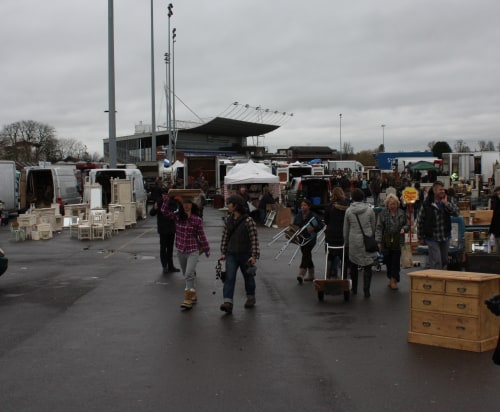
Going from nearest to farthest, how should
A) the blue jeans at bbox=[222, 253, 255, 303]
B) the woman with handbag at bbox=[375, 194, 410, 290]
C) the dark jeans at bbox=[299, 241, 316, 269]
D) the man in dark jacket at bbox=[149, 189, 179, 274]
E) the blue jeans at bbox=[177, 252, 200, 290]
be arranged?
the blue jeans at bbox=[222, 253, 255, 303] < the blue jeans at bbox=[177, 252, 200, 290] < the woman with handbag at bbox=[375, 194, 410, 290] < the dark jeans at bbox=[299, 241, 316, 269] < the man in dark jacket at bbox=[149, 189, 179, 274]

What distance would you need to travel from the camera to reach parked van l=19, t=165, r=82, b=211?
28.3 meters

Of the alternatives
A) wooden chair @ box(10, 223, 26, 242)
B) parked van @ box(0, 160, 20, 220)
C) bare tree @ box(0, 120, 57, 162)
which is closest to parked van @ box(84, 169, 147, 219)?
parked van @ box(0, 160, 20, 220)

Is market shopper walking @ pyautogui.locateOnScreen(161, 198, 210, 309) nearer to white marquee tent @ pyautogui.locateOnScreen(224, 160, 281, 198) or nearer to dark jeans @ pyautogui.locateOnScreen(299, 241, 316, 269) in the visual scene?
dark jeans @ pyautogui.locateOnScreen(299, 241, 316, 269)

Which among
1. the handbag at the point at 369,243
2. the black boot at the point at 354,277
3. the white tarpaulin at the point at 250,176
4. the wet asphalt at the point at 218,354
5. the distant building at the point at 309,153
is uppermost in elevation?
the distant building at the point at 309,153

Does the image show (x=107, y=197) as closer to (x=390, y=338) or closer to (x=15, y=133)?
(x=390, y=338)

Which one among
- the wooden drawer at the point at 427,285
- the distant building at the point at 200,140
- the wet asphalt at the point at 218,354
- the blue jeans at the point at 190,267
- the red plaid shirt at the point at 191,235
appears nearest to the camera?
the wet asphalt at the point at 218,354

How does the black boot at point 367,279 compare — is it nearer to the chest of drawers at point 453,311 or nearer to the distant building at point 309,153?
the chest of drawers at point 453,311

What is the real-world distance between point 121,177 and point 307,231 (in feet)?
62.5

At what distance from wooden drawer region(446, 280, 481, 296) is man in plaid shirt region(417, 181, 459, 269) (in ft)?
11.4

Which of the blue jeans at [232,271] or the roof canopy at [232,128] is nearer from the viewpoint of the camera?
the blue jeans at [232,271]

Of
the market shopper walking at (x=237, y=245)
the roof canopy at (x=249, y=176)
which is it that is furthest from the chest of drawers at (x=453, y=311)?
the roof canopy at (x=249, y=176)

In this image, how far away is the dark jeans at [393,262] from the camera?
34.2 feet

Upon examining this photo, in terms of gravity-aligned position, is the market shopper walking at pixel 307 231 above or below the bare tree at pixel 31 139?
below

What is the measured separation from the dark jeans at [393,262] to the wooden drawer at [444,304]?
3385 millimetres
